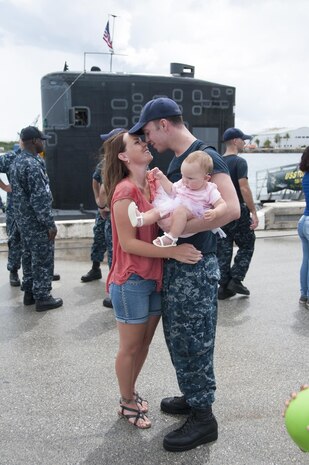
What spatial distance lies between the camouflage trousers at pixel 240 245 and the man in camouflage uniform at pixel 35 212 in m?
1.92

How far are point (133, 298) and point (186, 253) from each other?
18.1 inches

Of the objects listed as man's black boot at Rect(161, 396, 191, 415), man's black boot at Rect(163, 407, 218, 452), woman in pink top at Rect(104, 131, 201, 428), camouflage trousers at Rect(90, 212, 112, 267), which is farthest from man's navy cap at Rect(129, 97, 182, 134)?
camouflage trousers at Rect(90, 212, 112, 267)

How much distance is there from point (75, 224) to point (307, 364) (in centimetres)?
584

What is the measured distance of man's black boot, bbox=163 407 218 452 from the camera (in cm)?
271

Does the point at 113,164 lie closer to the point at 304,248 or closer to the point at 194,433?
the point at 194,433

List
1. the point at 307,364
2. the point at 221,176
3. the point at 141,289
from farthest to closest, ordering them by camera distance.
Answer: the point at 307,364 < the point at 141,289 < the point at 221,176

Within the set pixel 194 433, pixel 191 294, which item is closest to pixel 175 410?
pixel 194 433

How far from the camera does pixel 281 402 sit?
3.23m

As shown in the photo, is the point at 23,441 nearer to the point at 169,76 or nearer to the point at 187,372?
the point at 187,372

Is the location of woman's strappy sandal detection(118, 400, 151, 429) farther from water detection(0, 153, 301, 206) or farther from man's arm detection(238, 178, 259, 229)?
water detection(0, 153, 301, 206)

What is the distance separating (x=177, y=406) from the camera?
3.10 metres

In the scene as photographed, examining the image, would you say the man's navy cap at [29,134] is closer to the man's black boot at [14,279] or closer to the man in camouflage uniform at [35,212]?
the man in camouflage uniform at [35,212]

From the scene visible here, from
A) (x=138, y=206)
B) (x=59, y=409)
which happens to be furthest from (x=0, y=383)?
(x=138, y=206)

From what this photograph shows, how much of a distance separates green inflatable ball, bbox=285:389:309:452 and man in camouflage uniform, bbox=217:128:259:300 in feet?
11.3
